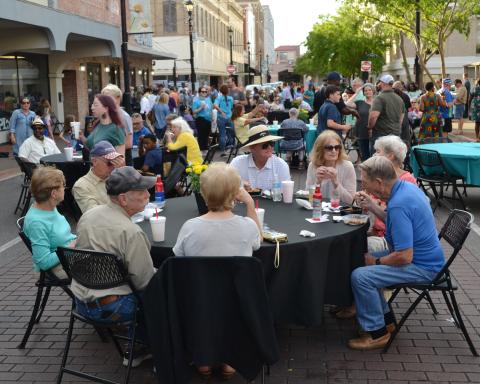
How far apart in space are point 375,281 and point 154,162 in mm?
4985

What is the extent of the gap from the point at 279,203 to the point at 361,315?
1.37m

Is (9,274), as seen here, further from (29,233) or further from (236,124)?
(236,124)

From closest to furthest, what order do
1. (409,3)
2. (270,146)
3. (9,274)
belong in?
(270,146), (9,274), (409,3)

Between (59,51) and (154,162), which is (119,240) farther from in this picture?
(59,51)

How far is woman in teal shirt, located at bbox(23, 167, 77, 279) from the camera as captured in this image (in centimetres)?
450

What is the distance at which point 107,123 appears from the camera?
23.5ft

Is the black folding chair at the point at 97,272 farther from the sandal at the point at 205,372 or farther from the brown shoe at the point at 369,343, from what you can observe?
the brown shoe at the point at 369,343

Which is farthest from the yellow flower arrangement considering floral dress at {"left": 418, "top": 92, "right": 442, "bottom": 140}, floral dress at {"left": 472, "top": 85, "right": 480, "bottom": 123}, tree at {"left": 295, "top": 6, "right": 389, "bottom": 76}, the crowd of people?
tree at {"left": 295, "top": 6, "right": 389, "bottom": 76}

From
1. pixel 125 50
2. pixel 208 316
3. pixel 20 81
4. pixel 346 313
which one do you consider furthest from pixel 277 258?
pixel 20 81

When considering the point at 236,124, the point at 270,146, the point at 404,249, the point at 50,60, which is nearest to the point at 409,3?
the point at 236,124

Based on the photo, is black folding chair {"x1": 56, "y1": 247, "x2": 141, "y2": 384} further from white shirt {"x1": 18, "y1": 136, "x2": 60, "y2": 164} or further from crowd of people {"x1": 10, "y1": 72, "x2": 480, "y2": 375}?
white shirt {"x1": 18, "y1": 136, "x2": 60, "y2": 164}

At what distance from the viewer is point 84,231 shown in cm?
390

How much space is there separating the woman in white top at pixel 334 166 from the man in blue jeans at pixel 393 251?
41.6 inches

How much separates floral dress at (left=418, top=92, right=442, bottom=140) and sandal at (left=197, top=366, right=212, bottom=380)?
407 inches
